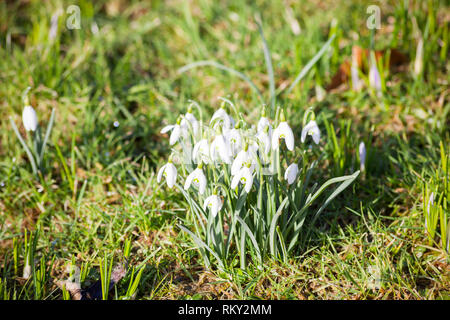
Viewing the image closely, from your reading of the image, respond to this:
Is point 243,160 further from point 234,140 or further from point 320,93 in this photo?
point 320,93

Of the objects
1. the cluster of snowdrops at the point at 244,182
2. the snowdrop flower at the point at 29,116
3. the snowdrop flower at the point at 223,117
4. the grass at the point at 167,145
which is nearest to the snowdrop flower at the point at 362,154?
the grass at the point at 167,145

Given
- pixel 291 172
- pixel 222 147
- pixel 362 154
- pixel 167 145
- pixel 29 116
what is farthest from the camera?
pixel 167 145

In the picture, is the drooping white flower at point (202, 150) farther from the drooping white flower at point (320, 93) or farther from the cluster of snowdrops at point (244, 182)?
the drooping white flower at point (320, 93)

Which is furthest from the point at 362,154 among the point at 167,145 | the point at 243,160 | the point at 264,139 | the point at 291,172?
the point at 167,145

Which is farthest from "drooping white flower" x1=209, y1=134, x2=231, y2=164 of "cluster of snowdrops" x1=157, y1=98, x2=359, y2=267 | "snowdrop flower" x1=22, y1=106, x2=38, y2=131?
"snowdrop flower" x1=22, y1=106, x2=38, y2=131

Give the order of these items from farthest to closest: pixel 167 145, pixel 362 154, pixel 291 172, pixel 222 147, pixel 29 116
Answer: pixel 167 145, pixel 362 154, pixel 29 116, pixel 291 172, pixel 222 147

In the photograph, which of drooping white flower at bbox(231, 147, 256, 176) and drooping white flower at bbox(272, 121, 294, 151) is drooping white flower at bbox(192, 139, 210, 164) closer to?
drooping white flower at bbox(231, 147, 256, 176)
